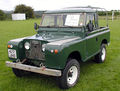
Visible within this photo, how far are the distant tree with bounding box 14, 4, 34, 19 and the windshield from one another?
207ft

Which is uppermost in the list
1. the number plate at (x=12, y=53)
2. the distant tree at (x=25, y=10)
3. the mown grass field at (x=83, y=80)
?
the distant tree at (x=25, y=10)

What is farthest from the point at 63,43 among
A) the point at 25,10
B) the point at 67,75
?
the point at 25,10

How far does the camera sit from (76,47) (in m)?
4.46

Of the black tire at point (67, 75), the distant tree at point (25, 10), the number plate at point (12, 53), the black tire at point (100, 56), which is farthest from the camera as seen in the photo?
the distant tree at point (25, 10)

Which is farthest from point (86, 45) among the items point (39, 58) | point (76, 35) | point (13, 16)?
point (13, 16)

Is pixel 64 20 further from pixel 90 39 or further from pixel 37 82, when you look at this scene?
pixel 37 82

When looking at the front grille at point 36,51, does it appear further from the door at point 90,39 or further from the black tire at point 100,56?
the black tire at point 100,56

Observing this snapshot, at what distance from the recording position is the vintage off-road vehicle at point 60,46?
3.95 meters

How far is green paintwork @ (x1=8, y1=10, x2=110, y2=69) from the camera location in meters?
3.92

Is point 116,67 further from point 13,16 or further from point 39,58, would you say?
point 13,16

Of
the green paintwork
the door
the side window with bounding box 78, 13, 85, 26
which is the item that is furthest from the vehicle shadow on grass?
the side window with bounding box 78, 13, 85, 26

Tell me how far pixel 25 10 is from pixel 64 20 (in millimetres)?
65719

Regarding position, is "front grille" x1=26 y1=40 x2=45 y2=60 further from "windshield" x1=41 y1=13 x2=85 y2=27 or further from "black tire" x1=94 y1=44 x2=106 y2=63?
"black tire" x1=94 y1=44 x2=106 y2=63

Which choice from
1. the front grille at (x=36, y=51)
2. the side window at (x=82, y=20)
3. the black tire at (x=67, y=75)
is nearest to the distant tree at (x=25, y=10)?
the side window at (x=82, y=20)
